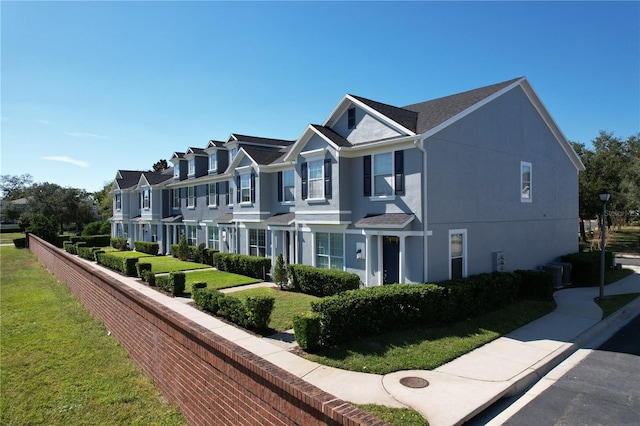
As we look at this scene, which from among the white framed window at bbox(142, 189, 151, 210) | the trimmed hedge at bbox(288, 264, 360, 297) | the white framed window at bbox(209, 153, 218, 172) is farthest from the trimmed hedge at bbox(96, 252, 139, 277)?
the trimmed hedge at bbox(288, 264, 360, 297)

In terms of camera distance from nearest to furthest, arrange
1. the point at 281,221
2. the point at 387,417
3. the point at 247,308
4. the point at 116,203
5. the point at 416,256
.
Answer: the point at 387,417
the point at 247,308
the point at 416,256
the point at 281,221
the point at 116,203

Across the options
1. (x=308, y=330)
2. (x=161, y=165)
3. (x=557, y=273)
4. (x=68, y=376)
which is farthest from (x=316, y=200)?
(x=161, y=165)

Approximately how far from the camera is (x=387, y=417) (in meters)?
6.60

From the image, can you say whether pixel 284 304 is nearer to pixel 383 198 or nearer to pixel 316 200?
pixel 316 200

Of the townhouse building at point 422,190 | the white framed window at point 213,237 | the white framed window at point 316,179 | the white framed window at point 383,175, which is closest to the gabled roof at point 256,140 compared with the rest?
the townhouse building at point 422,190

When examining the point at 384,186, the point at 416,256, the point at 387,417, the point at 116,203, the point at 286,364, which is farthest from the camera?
the point at 116,203

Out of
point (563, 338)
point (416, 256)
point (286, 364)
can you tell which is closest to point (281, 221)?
point (416, 256)

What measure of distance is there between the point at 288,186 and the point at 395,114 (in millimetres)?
7792

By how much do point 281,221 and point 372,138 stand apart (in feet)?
22.3

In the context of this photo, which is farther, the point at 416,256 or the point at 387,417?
the point at 416,256

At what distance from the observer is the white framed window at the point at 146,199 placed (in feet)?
118

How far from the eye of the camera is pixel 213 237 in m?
28.9

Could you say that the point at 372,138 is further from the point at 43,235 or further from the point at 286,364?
the point at 43,235

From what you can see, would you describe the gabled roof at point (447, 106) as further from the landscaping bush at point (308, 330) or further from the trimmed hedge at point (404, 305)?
the landscaping bush at point (308, 330)
